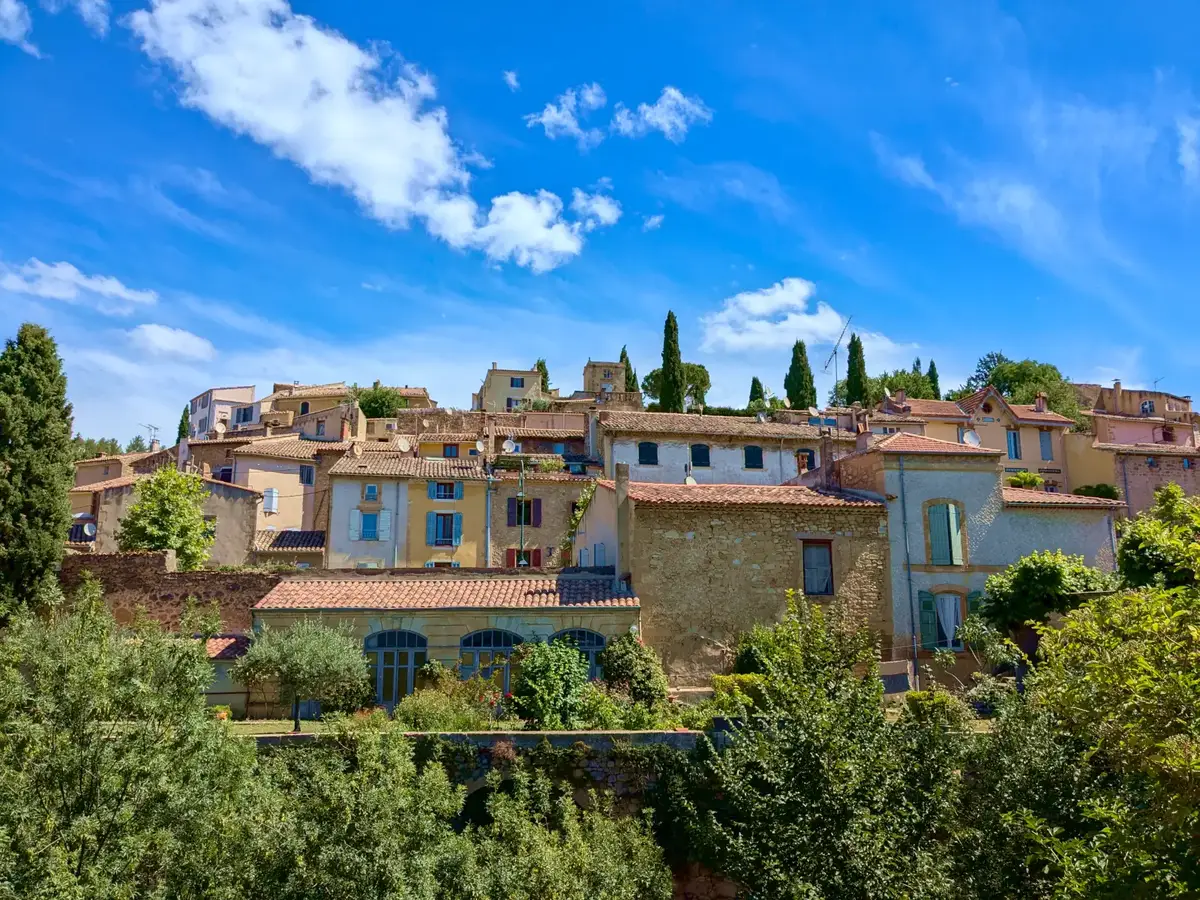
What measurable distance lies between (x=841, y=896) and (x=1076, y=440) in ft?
145

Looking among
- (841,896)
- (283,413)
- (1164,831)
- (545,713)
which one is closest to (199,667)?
(545,713)

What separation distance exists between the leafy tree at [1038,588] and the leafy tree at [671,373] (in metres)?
45.4

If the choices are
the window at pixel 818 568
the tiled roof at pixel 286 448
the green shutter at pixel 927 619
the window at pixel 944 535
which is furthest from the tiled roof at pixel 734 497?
the tiled roof at pixel 286 448

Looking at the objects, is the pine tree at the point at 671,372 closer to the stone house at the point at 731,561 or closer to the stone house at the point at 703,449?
the stone house at the point at 703,449

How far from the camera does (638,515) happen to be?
25031mm

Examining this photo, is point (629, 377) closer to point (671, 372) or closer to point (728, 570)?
point (671, 372)

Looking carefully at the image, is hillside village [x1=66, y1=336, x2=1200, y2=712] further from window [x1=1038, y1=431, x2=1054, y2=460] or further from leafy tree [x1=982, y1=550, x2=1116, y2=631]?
leafy tree [x1=982, y1=550, x2=1116, y2=631]

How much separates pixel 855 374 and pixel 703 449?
4044 centimetres

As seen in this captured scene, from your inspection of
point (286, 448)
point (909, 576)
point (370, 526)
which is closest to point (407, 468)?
point (370, 526)

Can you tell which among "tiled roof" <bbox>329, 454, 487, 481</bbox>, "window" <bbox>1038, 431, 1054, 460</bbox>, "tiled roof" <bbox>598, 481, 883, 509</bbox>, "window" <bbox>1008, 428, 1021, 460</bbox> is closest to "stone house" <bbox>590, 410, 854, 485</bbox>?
"tiled roof" <bbox>329, 454, 487, 481</bbox>

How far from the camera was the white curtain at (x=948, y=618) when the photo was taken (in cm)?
2603

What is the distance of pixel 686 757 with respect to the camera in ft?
57.5

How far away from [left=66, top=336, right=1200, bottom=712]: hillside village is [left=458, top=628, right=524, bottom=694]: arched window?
2.1 inches

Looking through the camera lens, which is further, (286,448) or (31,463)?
(286,448)
